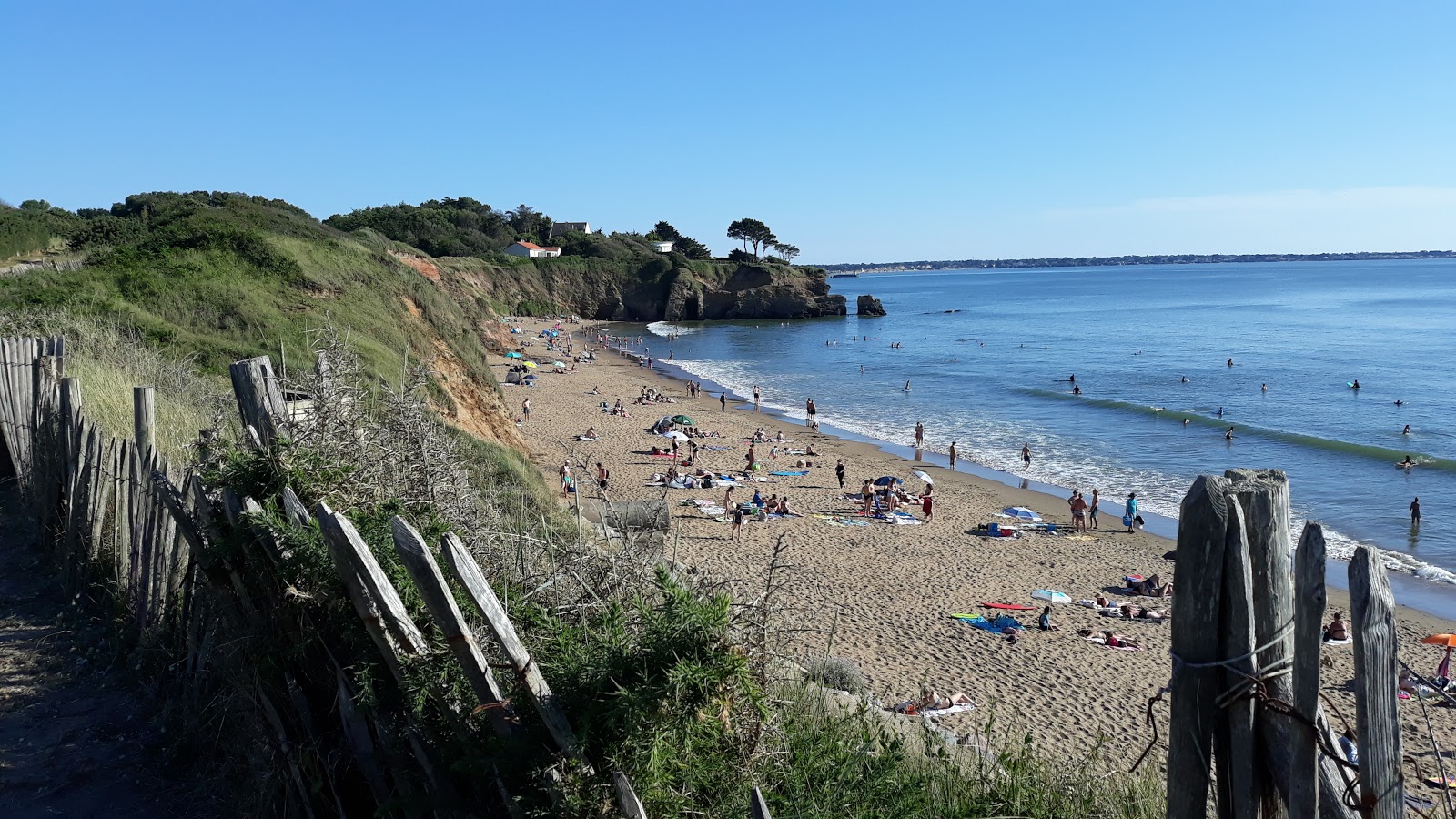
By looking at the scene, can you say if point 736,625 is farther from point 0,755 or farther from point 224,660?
point 0,755

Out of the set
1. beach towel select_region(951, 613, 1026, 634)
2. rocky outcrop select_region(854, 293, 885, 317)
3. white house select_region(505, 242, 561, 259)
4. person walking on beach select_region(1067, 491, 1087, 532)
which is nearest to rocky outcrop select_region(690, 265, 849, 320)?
rocky outcrop select_region(854, 293, 885, 317)

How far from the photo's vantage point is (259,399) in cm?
412

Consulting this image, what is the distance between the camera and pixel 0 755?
410 centimetres

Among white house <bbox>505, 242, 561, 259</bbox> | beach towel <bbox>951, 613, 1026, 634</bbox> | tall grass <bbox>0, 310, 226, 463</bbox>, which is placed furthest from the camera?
white house <bbox>505, 242, 561, 259</bbox>

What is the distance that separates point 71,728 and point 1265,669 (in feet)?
16.8

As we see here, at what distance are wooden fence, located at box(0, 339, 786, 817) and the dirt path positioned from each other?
227mm

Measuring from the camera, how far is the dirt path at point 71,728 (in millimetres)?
3881

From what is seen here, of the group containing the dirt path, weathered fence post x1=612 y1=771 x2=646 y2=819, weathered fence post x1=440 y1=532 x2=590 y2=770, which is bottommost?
the dirt path

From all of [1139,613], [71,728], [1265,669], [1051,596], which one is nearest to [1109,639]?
[1139,613]

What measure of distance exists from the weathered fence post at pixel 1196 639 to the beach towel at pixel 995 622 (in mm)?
12567

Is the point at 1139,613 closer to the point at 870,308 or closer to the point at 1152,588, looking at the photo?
the point at 1152,588

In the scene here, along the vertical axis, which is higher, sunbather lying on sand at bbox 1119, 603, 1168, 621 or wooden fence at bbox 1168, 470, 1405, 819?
wooden fence at bbox 1168, 470, 1405, 819

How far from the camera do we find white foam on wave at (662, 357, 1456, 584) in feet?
61.2

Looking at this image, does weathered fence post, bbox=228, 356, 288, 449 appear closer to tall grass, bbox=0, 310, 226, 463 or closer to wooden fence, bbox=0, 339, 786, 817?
wooden fence, bbox=0, 339, 786, 817
